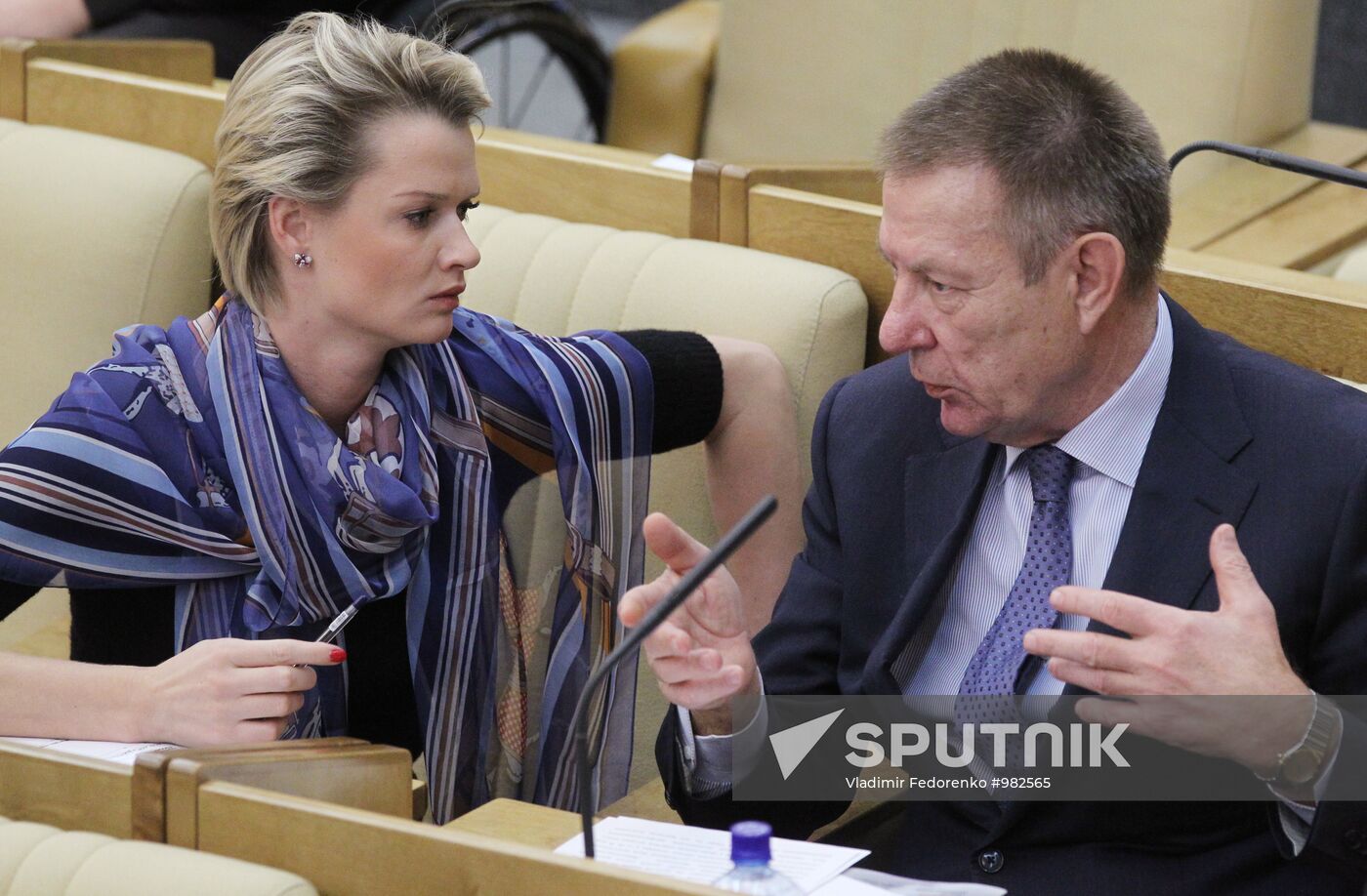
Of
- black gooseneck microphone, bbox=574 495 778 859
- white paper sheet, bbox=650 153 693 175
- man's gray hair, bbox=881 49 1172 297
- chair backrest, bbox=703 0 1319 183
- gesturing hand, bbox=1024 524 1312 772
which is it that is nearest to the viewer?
black gooseneck microphone, bbox=574 495 778 859

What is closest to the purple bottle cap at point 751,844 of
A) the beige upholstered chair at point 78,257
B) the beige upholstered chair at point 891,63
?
the beige upholstered chair at point 78,257

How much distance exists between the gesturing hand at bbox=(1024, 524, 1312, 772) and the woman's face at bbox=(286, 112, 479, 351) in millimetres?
781

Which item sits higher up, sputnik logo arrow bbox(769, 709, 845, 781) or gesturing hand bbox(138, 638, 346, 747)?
gesturing hand bbox(138, 638, 346, 747)

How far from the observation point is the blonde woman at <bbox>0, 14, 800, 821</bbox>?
1562 millimetres

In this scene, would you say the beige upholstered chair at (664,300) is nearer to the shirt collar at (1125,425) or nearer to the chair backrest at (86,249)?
the chair backrest at (86,249)

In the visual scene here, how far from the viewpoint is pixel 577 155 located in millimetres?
2137

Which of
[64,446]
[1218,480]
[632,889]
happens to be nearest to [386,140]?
[64,446]

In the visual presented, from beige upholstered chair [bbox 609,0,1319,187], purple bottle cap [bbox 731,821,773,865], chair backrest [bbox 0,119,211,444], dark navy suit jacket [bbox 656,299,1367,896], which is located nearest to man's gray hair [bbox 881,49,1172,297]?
dark navy suit jacket [bbox 656,299,1367,896]

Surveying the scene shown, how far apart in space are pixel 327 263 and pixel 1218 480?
845mm

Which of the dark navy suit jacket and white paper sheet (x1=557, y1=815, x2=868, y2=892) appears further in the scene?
the dark navy suit jacket

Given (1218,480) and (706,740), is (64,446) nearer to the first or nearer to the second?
(706,740)

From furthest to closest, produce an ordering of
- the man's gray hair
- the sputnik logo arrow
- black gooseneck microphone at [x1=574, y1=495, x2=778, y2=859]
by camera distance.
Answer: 1. the sputnik logo arrow
2. the man's gray hair
3. black gooseneck microphone at [x1=574, y1=495, x2=778, y2=859]

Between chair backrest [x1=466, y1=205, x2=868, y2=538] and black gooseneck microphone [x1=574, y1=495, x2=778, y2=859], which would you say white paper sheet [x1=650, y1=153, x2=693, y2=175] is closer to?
chair backrest [x1=466, y1=205, x2=868, y2=538]

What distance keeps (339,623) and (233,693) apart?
259 millimetres
